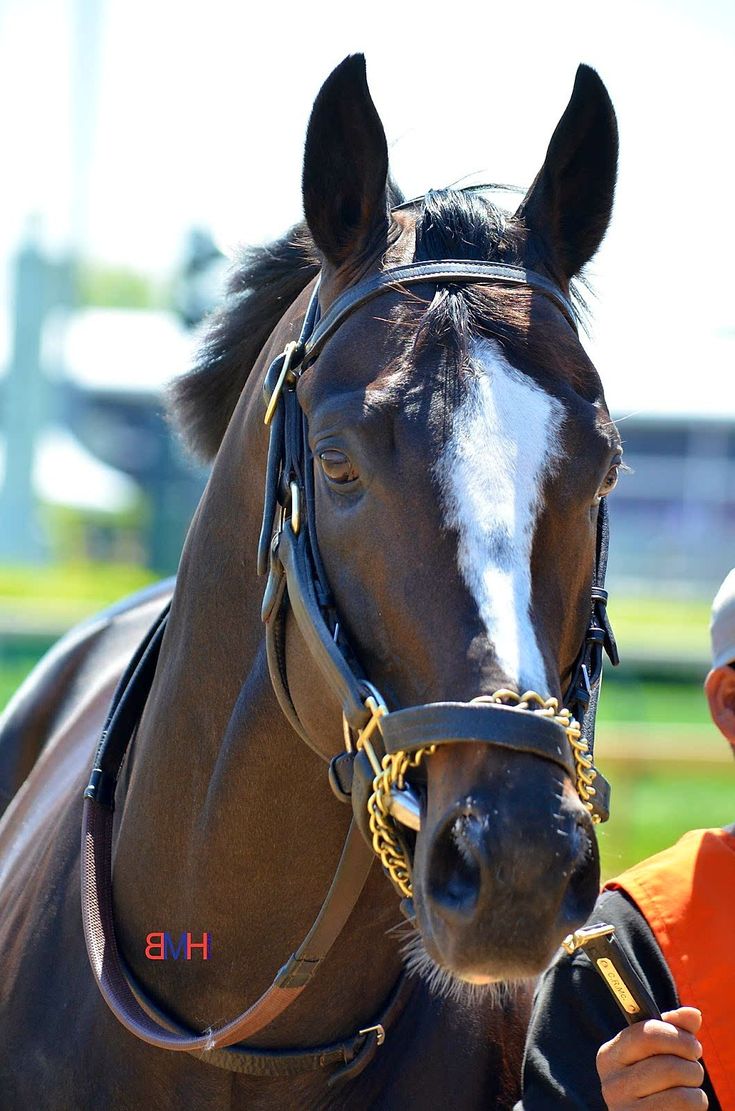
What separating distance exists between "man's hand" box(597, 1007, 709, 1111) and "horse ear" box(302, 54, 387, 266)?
140 cm

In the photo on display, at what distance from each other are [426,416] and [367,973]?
1.09m

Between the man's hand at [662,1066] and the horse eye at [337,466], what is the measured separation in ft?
3.31

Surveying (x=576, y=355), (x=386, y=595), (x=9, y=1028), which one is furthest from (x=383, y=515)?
(x=9, y=1028)

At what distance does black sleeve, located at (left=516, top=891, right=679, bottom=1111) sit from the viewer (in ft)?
7.46

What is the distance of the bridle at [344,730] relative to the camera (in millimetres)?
1775

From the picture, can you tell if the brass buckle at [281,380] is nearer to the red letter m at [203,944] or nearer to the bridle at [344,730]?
the bridle at [344,730]

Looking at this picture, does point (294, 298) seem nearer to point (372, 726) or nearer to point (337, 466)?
point (337, 466)

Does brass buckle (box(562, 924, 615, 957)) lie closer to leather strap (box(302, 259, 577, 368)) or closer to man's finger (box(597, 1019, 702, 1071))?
man's finger (box(597, 1019, 702, 1071))

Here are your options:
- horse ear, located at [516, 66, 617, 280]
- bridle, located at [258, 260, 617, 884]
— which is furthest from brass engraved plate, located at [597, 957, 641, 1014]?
horse ear, located at [516, 66, 617, 280]

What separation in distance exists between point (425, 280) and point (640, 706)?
15530mm

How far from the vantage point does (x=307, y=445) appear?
2141 millimetres

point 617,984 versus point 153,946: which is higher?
point 617,984

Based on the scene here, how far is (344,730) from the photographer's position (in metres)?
1.99

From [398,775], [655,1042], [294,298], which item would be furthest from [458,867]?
[294,298]
